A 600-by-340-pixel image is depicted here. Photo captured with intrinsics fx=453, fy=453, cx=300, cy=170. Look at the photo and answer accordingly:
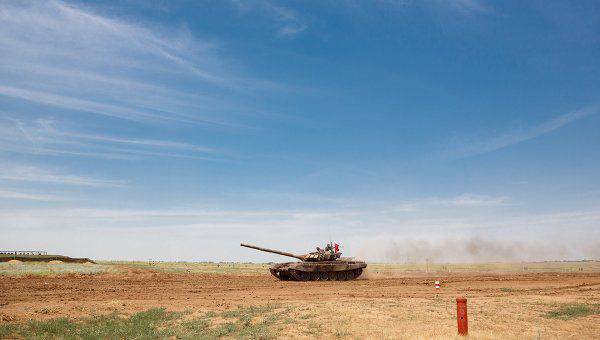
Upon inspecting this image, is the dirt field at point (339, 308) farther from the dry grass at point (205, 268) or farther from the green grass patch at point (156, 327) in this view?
the dry grass at point (205, 268)

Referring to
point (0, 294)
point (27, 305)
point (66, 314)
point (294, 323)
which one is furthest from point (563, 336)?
point (0, 294)

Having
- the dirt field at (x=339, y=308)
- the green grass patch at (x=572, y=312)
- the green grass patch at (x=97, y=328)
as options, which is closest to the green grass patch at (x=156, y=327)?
the green grass patch at (x=97, y=328)

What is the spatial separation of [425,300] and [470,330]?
25.6 feet


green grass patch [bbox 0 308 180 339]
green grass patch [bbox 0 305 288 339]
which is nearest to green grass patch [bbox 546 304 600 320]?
green grass patch [bbox 0 305 288 339]

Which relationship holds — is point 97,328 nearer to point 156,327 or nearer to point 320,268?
point 156,327

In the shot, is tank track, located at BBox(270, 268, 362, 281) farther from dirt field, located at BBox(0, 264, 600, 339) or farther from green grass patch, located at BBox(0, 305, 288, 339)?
green grass patch, located at BBox(0, 305, 288, 339)

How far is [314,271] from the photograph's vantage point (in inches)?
→ 1457

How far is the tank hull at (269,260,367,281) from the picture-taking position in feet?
119

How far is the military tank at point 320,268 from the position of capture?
36438 mm

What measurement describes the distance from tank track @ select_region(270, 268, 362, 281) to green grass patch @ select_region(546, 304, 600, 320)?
2113 cm

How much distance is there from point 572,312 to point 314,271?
22.2 metres

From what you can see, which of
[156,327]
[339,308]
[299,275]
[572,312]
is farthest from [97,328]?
[299,275]

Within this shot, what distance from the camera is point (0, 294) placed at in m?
23.7

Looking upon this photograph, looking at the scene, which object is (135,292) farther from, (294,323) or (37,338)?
(294,323)
